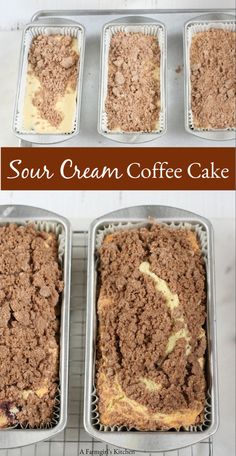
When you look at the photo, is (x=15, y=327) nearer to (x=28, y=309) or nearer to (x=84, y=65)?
(x=28, y=309)

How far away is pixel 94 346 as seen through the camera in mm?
797

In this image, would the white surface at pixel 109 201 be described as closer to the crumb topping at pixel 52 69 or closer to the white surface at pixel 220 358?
the white surface at pixel 220 358

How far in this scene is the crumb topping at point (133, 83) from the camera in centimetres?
91

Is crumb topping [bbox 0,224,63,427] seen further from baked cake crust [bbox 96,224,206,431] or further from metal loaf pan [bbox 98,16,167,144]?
metal loaf pan [bbox 98,16,167,144]

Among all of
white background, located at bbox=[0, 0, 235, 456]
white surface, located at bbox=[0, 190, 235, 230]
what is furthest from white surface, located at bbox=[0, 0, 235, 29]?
white surface, located at bbox=[0, 190, 235, 230]

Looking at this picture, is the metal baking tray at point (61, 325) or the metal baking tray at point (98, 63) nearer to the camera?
the metal baking tray at point (61, 325)

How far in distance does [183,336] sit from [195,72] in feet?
1.47

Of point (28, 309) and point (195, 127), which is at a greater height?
point (195, 127)

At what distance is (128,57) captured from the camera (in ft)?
3.14

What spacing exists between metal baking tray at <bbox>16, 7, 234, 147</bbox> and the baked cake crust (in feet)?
0.59

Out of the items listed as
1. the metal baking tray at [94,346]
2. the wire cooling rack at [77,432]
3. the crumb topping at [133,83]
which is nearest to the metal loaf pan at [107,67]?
the crumb topping at [133,83]

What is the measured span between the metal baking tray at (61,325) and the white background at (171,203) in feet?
0.21

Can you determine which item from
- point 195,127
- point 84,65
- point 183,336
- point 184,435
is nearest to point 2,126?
point 84,65

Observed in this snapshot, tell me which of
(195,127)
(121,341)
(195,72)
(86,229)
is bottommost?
Result: (121,341)
